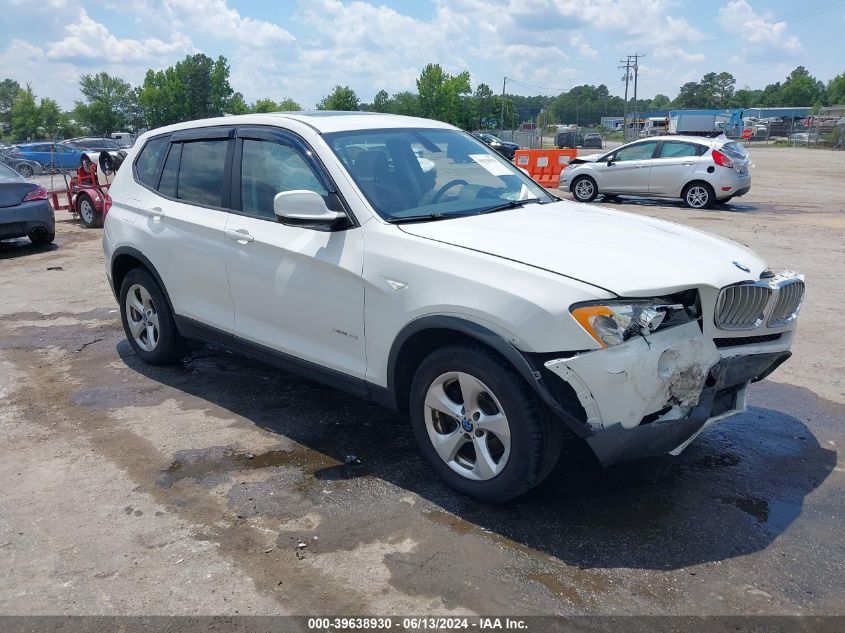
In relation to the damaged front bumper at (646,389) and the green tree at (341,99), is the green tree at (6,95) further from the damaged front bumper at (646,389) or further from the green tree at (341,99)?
the damaged front bumper at (646,389)

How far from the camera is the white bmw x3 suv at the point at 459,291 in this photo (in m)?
3.22

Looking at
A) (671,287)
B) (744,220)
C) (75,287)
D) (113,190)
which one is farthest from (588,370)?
(744,220)

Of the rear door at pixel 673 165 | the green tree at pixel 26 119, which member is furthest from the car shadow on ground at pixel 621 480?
the green tree at pixel 26 119

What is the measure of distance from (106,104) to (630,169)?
8931cm

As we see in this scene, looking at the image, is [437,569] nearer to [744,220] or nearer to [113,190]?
[113,190]

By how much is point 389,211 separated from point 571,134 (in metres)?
60.9

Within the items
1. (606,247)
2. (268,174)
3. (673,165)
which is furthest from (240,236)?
(673,165)

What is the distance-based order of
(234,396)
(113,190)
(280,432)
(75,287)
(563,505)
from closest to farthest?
(563,505) < (280,432) < (234,396) < (113,190) < (75,287)

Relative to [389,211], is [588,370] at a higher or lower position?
lower

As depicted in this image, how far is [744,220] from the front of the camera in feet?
47.1

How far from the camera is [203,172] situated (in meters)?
5.19

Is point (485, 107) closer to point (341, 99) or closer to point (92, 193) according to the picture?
point (341, 99)

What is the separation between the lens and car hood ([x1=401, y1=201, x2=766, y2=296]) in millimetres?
3311

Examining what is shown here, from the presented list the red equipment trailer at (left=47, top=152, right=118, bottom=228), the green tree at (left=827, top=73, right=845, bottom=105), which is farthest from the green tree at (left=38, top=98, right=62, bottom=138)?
the green tree at (left=827, top=73, right=845, bottom=105)
